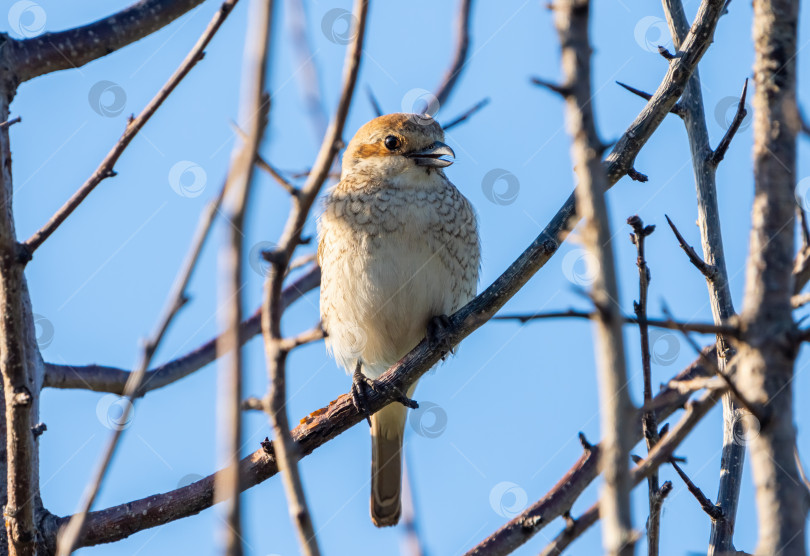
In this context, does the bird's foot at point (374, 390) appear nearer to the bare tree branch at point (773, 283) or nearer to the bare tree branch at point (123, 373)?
the bare tree branch at point (123, 373)

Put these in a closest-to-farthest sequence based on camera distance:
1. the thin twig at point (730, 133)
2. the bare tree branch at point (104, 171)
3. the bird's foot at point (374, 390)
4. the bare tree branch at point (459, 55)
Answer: the bare tree branch at point (104, 171), the thin twig at point (730, 133), the bird's foot at point (374, 390), the bare tree branch at point (459, 55)

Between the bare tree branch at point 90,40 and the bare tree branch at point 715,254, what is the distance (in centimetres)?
241

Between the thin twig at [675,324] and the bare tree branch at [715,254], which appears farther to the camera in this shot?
the bare tree branch at [715,254]

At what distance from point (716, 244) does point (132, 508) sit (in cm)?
270

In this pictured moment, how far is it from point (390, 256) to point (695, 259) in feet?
7.63

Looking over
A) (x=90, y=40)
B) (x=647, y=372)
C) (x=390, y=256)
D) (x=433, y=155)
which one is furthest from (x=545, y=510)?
(x=433, y=155)

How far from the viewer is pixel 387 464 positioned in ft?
19.9

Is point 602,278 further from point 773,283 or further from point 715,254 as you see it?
point 715,254

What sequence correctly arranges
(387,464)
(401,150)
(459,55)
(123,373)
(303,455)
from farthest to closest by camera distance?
(387,464), (401,150), (459,55), (123,373), (303,455)

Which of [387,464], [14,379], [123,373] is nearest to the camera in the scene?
[14,379]

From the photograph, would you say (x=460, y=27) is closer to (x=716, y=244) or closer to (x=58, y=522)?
(x=716, y=244)

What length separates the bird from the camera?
5352mm

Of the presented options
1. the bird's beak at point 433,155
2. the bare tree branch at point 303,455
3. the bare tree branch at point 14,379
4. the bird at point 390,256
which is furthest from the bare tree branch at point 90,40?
the bare tree branch at point 303,455

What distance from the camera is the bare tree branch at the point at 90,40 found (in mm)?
4074
